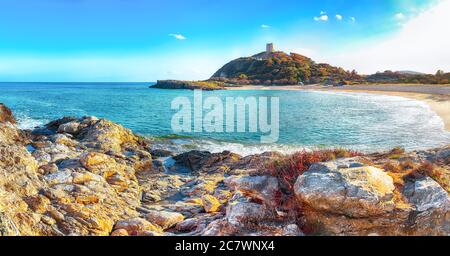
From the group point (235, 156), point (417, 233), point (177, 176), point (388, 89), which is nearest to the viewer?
point (417, 233)

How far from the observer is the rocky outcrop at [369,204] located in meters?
5.92

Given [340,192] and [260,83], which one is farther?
[260,83]

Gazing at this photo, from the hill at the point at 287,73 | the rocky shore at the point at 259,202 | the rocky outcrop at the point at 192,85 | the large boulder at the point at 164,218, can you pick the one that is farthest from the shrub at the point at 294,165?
the hill at the point at 287,73

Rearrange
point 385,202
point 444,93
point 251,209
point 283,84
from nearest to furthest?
point 385,202 → point 251,209 → point 444,93 → point 283,84

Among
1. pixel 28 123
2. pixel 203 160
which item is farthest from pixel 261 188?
pixel 28 123

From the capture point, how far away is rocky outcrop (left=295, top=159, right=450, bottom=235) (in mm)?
5918

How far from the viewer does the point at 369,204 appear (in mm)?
6160

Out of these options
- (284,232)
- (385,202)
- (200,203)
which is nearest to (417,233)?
(385,202)

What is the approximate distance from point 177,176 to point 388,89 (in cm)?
7153

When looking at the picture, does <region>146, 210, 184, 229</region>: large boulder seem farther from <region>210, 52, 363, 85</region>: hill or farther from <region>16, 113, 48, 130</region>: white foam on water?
<region>210, 52, 363, 85</region>: hill

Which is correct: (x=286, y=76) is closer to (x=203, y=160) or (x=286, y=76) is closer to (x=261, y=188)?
(x=203, y=160)

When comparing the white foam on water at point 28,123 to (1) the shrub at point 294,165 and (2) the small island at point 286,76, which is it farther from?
(2) the small island at point 286,76

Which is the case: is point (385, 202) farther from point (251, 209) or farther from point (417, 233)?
point (251, 209)

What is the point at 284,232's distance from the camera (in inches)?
246
